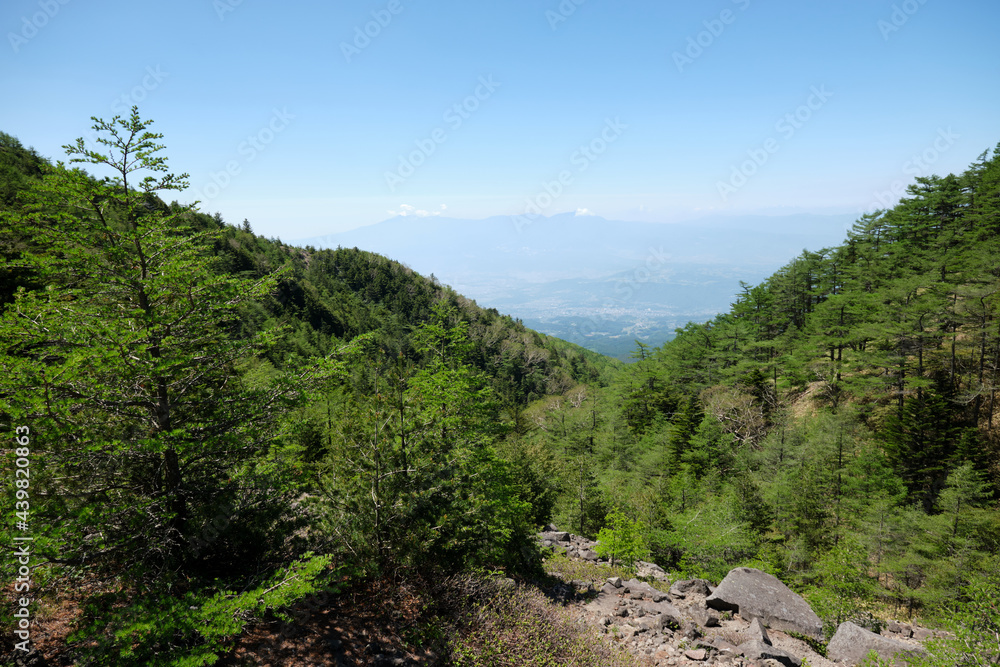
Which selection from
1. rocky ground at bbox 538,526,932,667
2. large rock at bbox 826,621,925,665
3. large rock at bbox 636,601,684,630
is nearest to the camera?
rocky ground at bbox 538,526,932,667

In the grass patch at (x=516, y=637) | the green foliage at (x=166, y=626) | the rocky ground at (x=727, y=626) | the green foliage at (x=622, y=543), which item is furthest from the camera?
the green foliage at (x=622, y=543)

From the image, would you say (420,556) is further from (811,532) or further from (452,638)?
(811,532)

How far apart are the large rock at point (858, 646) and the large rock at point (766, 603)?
1165 mm

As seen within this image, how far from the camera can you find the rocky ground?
9.93m

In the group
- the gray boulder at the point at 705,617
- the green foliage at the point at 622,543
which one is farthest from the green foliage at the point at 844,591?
the green foliage at the point at 622,543

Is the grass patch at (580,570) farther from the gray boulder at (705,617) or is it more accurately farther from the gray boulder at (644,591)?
the gray boulder at (705,617)

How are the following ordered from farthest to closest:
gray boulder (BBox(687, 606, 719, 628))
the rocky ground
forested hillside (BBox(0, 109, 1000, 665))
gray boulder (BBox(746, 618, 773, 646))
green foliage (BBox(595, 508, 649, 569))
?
1. green foliage (BBox(595, 508, 649, 569))
2. gray boulder (BBox(687, 606, 719, 628))
3. gray boulder (BBox(746, 618, 773, 646))
4. the rocky ground
5. forested hillside (BBox(0, 109, 1000, 665))

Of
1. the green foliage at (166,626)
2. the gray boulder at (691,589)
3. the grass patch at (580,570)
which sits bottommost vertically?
the grass patch at (580,570)

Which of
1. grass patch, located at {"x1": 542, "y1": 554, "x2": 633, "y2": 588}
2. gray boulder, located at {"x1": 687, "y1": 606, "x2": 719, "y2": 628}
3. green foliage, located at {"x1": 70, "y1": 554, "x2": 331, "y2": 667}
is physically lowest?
grass patch, located at {"x1": 542, "y1": 554, "x2": 633, "y2": 588}

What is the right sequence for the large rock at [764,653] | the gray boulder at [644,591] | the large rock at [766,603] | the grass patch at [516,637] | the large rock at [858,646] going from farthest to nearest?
the gray boulder at [644,591] → the large rock at [766,603] → the large rock at [858,646] → the large rock at [764,653] → the grass patch at [516,637]

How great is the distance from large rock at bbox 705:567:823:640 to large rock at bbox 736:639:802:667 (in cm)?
242

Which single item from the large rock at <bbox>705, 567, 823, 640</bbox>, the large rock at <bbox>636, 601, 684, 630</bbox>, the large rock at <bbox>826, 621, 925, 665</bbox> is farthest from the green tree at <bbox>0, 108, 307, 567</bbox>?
the large rock at <bbox>826, 621, 925, 665</bbox>

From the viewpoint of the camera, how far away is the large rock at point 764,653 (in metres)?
9.55

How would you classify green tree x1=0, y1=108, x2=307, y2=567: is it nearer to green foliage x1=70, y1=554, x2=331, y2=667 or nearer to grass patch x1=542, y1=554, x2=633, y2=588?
green foliage x1=70, y1=554, x2=331, y2=667
